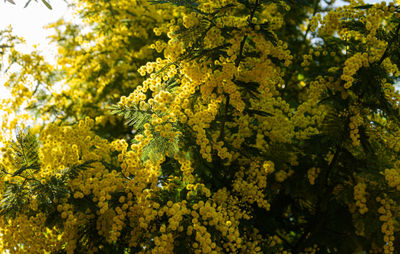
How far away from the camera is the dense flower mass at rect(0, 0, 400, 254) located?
3184 millimetres

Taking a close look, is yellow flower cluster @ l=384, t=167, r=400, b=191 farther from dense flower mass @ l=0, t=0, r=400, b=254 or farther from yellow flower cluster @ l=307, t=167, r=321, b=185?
yellow flower cluster @ l=307, t=167, r=321, b=185

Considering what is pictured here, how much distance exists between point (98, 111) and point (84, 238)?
304cm

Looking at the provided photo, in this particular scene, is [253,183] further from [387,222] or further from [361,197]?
[387,222]

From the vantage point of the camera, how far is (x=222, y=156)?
3.37 m

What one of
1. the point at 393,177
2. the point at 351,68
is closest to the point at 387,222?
the point at 393,177

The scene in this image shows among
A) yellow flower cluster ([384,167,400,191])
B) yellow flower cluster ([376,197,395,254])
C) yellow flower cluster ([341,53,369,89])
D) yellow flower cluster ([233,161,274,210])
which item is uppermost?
yellow flower cluster ([341,53,369,89])

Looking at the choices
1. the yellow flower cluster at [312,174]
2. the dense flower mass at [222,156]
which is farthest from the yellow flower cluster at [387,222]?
the yellow flower cluster at [312,174]

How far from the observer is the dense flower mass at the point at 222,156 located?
318 cm

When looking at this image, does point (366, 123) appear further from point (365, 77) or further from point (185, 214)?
point (185, 214)

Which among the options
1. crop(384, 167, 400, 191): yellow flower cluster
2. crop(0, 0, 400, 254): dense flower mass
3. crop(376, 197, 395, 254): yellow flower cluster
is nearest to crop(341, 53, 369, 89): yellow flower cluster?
crop(0, 0, 400, 254): dense flower mass

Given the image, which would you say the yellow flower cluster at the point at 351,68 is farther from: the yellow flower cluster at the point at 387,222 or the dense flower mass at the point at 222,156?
the yellow flower cluster at the point at 387,222

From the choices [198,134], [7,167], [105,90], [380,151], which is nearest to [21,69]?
[105,90]

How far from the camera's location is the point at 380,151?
13.2 feet

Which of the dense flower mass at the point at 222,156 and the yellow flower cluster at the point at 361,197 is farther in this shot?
the yellow flower cluster at the point at 361,197
